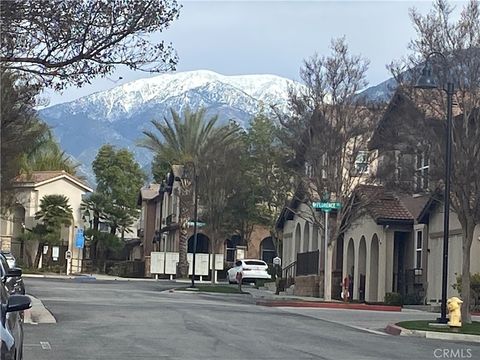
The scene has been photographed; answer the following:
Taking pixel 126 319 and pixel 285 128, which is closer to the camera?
pixel 126 319

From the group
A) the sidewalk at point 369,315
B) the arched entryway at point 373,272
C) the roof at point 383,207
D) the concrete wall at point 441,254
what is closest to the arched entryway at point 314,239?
the arched entryway at point 373,272

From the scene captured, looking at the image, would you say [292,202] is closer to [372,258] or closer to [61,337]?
[372,258]

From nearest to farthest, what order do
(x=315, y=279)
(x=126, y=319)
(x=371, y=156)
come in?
(x=126, y=319) < (x=371, y=156) < (x=315, y=279)

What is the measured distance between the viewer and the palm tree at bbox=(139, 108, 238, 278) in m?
62.0

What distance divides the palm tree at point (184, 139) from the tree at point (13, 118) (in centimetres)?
2187

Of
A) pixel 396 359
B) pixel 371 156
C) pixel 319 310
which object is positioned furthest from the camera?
pixel 371 156

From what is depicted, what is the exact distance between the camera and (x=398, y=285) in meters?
39.1

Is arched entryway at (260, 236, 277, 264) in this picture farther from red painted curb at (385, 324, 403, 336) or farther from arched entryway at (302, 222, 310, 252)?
red painted curb at (385, 324, 403, 336)

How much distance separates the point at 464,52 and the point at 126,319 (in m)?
10.6

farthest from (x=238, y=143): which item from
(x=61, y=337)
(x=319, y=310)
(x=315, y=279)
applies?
(x=61, y=337)

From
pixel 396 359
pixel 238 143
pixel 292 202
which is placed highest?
pixel 238 143

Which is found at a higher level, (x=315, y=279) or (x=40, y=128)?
(x=40, y=128)

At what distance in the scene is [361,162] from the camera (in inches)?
1409

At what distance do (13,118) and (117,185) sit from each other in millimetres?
50095
